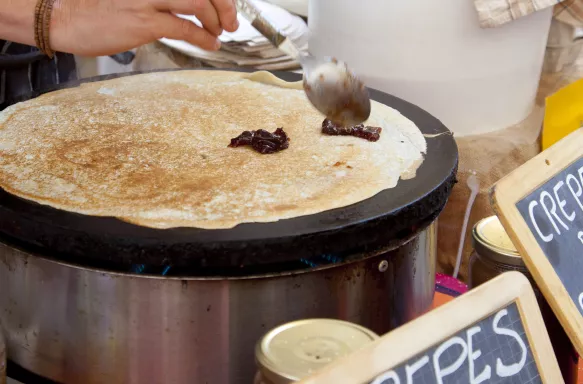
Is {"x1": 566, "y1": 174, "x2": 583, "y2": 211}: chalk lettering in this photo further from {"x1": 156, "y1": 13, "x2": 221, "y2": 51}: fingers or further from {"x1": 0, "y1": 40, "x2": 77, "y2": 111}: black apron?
{"x1": 0, "y1": 40, "x2": 77, "y2": 111}: black apron

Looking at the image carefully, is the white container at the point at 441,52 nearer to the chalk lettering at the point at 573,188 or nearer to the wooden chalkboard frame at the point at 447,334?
the chalk lettering at the point at 573,188

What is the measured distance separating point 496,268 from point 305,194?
44 centimetres

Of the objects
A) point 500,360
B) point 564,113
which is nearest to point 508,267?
point 500,360

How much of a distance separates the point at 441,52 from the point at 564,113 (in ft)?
1.65

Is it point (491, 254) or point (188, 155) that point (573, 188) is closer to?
point (491, 254)

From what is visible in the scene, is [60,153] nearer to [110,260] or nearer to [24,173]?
[24,173]

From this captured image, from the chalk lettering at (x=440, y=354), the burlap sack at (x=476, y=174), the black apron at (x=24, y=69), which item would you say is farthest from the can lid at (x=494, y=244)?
the black apron at (x=24, y=69)

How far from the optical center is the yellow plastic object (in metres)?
2.59

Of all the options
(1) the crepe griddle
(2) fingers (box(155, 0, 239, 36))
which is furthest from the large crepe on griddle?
(2) fingers (box(155, 0, 239, 36))

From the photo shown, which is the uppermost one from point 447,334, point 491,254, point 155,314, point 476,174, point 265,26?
point 265,26

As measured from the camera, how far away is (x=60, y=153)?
176cm

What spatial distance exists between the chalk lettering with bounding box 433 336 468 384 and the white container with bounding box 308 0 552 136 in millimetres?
1811

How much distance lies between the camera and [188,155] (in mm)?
1791

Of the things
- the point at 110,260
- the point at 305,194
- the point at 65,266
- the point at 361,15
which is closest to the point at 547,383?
the point at 305,194
